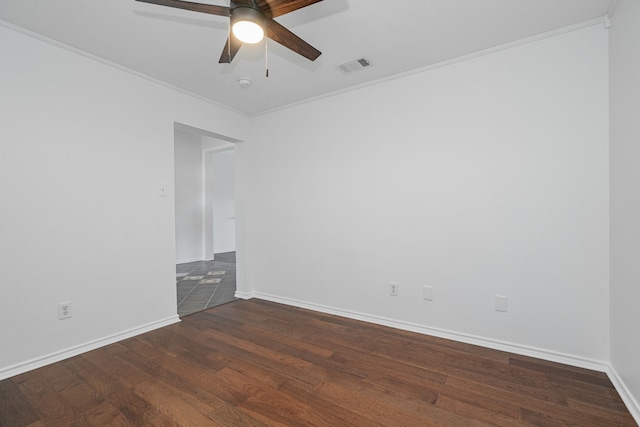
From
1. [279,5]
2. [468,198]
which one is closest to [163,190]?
[279,5]

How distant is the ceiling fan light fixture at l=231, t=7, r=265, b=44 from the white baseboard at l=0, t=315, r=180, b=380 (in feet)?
8.81

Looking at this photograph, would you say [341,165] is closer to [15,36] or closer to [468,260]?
[468,260]

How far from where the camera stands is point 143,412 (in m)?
1.71

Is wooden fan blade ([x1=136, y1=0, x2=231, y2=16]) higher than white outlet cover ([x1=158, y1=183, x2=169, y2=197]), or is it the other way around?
wooden fan blade ([x1=136, y1=0, x2=231, y2=16])

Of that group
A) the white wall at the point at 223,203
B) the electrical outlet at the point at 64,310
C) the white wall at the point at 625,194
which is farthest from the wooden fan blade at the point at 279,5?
the white wall at the point at 223,203

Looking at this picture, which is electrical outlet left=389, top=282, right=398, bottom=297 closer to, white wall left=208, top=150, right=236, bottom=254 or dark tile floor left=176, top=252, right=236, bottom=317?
dark tile floor left=176, top=252, right=236, bottom=317

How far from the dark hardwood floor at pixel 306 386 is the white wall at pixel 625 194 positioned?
0.30 meters

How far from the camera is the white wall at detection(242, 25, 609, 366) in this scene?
2.14 metres

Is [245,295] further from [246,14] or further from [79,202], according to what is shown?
[246,14]

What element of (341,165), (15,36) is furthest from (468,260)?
(15,36)

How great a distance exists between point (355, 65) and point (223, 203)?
5.85 m

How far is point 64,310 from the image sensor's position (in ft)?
7.70

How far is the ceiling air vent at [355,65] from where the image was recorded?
260 cm

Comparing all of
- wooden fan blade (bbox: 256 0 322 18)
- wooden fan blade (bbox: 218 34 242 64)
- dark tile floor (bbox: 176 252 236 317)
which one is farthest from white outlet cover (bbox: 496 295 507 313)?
dark tile floor (bbox: 176 252 236 317)
